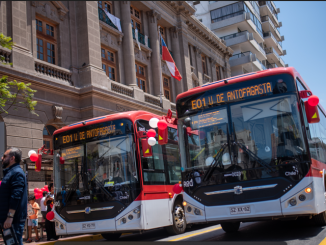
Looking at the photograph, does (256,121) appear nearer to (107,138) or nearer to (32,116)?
(107,138)

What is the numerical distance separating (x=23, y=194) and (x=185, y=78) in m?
25.3

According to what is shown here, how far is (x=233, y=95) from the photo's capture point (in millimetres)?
7566

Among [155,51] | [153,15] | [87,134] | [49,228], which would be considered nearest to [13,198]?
[87,134]

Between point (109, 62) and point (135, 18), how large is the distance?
5.53 meters

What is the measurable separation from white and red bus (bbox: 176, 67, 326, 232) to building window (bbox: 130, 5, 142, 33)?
64.9 ft

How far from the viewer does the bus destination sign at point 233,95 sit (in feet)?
24.0

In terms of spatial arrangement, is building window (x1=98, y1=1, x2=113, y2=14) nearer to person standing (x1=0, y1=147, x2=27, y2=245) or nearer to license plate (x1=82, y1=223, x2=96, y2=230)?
license plate (x1=82, y1=223, x2=96, y2=230)

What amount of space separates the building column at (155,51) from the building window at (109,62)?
171 inches

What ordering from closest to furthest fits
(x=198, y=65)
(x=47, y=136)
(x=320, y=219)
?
(x=320, y=219) < (x=47, y=136) < (x=198, y=65)

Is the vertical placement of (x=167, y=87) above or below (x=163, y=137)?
above

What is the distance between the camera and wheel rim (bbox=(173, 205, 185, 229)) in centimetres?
1068

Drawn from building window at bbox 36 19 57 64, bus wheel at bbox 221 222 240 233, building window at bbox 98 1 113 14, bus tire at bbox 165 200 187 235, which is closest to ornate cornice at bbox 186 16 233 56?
building window at bbox 98 1 113 14

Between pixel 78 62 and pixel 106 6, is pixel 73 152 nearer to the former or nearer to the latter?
pixel 78 62

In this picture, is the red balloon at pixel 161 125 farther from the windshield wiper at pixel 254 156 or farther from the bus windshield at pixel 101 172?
the windshield wiper at pixel 254 156
